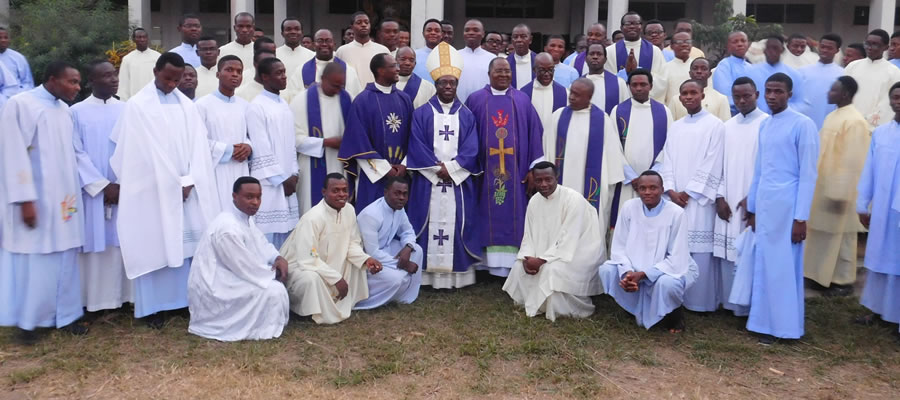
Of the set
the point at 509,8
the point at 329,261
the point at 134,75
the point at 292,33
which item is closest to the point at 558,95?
the point at 329,261

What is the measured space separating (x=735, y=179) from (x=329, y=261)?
10.6ft

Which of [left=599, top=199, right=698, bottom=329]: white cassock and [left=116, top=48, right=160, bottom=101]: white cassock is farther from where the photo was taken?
[left=116, top=48, right=160, bottom=101]: white cassock

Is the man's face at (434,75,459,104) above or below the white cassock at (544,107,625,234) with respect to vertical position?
above

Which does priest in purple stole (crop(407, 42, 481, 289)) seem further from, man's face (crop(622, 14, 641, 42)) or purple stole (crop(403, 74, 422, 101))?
man's face (crop(622, 14, 641, 42))

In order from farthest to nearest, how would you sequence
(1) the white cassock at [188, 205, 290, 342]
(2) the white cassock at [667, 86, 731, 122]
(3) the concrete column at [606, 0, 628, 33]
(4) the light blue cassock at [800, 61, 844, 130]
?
(3) the concrete column at [606, 0, 628, 33], (4) the light blue cassock at [800, 61, 844, 130], (2) the white cassock at [667, 86, 731, 122], (1) the white cassock at [188, 205, 290, 342]

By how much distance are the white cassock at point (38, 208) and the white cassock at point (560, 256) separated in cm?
335

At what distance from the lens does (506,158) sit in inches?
272

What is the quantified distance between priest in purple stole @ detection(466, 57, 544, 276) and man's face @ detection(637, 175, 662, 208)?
4.24ft

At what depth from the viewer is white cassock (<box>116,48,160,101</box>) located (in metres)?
9.38

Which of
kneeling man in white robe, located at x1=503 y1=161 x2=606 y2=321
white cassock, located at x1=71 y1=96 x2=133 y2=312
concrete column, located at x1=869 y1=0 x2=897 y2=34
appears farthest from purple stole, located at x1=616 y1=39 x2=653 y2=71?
concrete column, located at x1=869 y1=0 x2=897 y2=34

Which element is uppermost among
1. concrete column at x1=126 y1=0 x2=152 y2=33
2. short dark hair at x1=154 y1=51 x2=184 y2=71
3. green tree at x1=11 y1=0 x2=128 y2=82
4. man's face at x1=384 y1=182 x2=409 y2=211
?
concrete column at x1=126 y1=0 x2=152 y2=33

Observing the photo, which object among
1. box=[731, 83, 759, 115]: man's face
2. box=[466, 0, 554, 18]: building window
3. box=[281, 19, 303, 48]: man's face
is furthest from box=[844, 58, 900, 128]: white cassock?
box=[466, 0, 554, 18]: building window

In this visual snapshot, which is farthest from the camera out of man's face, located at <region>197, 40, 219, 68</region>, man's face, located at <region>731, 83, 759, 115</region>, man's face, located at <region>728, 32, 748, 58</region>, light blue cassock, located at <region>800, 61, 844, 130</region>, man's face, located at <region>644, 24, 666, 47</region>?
man's face, located at <region>644, 24, 666, 47</region>

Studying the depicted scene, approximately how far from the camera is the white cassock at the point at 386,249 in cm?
624
